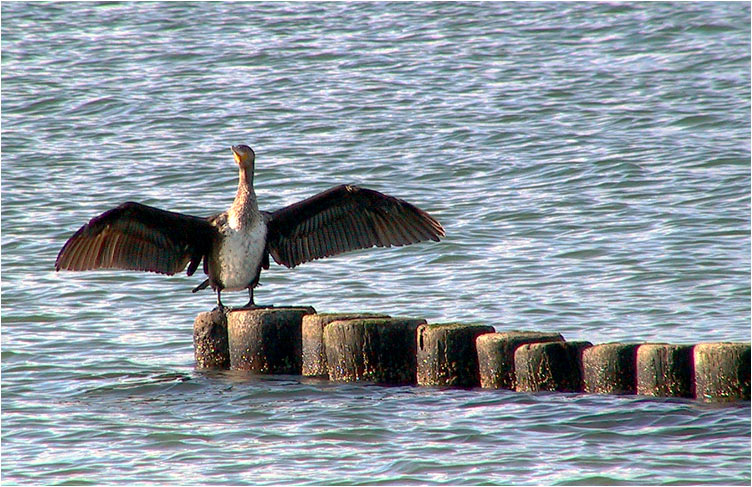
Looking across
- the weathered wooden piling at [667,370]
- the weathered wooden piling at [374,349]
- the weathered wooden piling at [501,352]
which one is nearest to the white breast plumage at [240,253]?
the weathered wooden piling at [374,349]

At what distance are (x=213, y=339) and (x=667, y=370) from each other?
10.8ft

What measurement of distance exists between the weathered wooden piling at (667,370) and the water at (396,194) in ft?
0.38

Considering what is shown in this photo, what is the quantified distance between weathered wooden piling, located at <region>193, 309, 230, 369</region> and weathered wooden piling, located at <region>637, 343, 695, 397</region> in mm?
3046

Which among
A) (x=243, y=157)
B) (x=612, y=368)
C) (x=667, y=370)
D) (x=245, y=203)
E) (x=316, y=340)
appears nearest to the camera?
(x=667, y=370)

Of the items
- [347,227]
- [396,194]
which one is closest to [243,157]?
[347,227]

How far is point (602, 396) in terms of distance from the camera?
7.97 meters

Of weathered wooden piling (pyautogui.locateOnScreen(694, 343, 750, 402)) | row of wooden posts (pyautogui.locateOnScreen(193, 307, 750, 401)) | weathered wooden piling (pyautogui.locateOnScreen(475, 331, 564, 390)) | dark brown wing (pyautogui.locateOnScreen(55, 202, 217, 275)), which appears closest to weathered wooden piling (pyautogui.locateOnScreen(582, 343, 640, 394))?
row of wooden posts (pyautogui.locateOnScreen(193, 307, 750, 401))

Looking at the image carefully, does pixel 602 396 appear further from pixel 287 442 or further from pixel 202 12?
pixel 202 12

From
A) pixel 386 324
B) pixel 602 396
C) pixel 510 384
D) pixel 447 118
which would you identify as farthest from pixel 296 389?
pixel 447 118

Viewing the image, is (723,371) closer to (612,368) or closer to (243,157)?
(612,368)

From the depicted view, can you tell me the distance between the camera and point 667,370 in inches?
306

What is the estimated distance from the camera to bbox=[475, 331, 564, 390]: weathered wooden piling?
8.23 metres

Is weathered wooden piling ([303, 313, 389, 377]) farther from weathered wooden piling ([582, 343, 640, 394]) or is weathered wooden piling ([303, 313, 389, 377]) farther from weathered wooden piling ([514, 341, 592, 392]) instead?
weathered wooden piling ([582, 343, 640, 394])

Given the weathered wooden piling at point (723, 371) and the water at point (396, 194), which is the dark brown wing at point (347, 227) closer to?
Answer: the water at point (396, 194)
